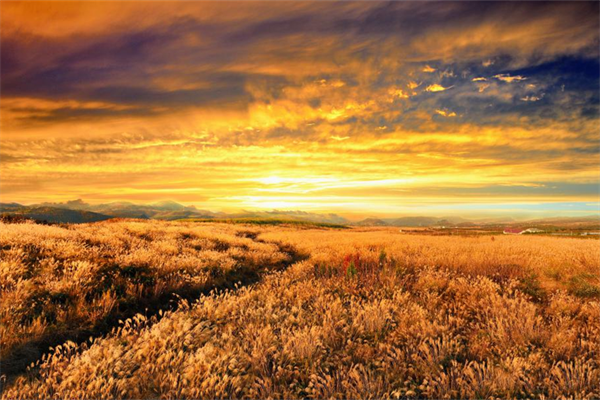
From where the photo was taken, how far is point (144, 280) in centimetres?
805

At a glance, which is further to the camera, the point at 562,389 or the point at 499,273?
the point at 499,273

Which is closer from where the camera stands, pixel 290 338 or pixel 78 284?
pixel 290 338

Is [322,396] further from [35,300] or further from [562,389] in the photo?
[35,300]

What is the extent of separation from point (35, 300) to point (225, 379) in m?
5.36

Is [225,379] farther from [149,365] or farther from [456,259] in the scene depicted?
[456,259]

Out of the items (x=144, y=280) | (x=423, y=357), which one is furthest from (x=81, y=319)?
(x=423, y=357)

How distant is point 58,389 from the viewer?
315 cm

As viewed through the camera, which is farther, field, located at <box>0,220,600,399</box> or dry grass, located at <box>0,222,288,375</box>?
dry grass, located at <box>0,222,288,375</box>

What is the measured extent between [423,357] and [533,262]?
886 cm

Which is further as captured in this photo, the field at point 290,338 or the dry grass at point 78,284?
the dry grass at point 78,284

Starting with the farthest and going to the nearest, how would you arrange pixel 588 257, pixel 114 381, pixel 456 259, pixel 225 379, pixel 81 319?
pixel 588 257
pixel 456 259
pixel 81 319
pixel 114 381
pixel 225 379

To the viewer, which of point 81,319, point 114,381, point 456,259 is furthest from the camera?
point 456,259

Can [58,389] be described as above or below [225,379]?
below

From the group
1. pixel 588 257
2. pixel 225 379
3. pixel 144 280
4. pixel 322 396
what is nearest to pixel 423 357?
pixel 322 396
